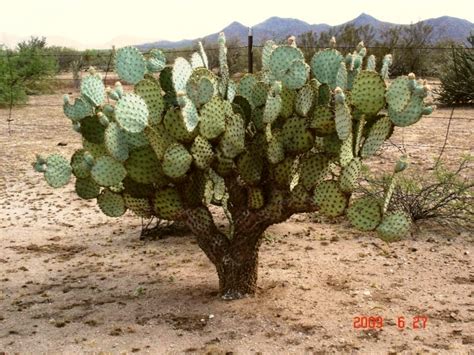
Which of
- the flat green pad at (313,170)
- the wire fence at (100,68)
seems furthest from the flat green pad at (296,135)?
the wire fence at (100,68)

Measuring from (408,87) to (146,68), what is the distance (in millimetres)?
1661

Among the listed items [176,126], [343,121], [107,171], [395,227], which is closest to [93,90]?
[107,171]

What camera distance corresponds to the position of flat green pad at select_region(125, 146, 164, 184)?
13.0ft

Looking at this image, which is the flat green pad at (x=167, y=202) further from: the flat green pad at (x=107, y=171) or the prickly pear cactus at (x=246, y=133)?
the flat green pad at (x=107, y=171)

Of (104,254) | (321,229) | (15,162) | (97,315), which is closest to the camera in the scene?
(97,315)

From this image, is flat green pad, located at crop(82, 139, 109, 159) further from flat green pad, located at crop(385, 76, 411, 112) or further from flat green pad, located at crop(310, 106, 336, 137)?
flat green pad, located at crop(385, 76, 411, 112)

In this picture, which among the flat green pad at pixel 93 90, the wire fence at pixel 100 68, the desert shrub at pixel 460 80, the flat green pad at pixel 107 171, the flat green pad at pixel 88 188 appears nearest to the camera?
the flat green pad at pixel 107 171

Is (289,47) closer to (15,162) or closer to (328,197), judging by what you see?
(328,197)

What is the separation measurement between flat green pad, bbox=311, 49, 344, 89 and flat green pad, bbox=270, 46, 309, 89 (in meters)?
0.12

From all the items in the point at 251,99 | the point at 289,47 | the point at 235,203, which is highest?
the point at 289,47

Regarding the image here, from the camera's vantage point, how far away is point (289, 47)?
3.87m

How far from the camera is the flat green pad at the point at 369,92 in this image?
3.68m

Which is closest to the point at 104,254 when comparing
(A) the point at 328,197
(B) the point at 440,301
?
(A) the point at 328,197

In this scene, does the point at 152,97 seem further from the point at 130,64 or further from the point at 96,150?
the point at 96,150
